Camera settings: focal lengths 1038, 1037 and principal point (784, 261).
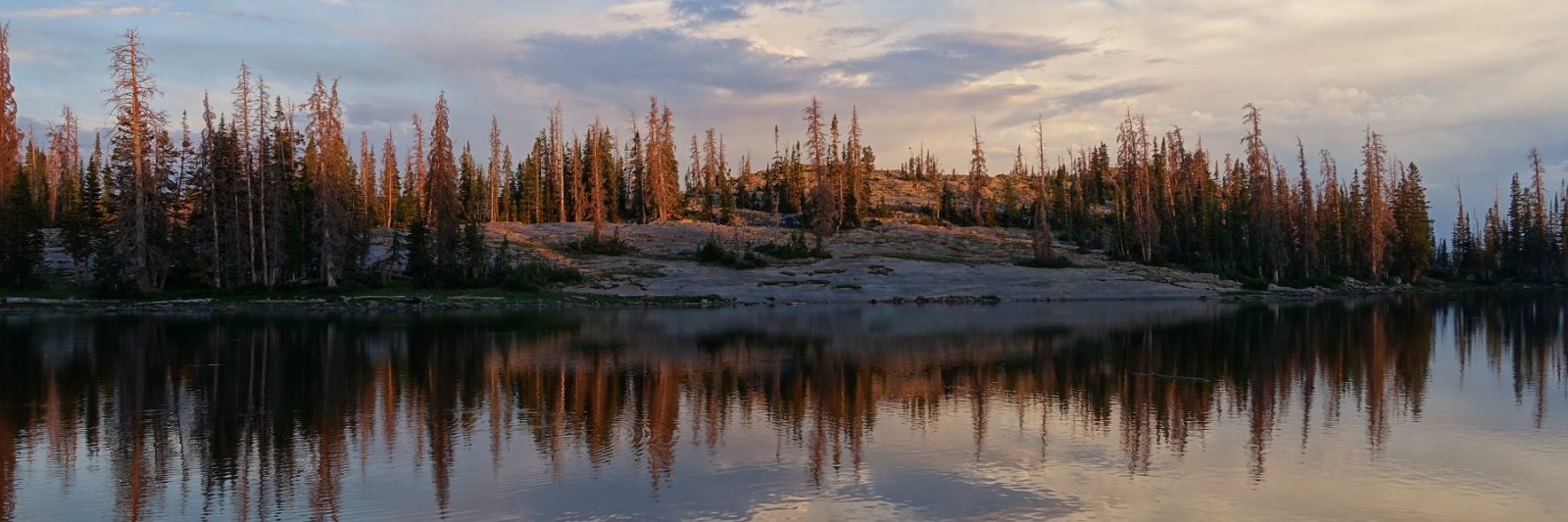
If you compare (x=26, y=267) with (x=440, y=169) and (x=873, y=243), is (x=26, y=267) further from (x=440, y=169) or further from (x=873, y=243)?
(x=873, y=243)

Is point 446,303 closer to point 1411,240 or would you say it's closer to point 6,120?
point 6,120

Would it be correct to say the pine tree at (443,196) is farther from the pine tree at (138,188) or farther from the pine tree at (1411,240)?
the pine tree at (1411,240)

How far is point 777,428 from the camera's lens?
68.0 ft

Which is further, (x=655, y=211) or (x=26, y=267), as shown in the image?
(x=655, y=211)

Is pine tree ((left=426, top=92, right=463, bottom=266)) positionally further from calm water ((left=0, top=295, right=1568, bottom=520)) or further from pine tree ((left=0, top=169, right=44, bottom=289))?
calm water ((left=0, top=295, right=1568, bottom=520))

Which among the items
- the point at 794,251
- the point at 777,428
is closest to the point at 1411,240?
the point at 794,251

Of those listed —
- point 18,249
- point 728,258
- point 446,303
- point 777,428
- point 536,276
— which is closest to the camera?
point 777,428

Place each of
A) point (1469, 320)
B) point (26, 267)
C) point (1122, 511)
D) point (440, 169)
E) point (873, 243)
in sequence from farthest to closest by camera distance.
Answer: point (873, 243)
point (440, 169)
point (26, 267)
point (1469, 320)
point (1122, 511)

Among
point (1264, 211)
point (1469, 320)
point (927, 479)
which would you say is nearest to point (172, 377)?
point (927, 479)

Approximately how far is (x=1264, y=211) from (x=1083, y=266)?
2355cm

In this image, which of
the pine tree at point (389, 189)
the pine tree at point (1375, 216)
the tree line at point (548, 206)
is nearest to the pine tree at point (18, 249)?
the tree line at point (548, 206)

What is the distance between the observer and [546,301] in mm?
68000

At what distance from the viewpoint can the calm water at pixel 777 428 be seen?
14742 mm

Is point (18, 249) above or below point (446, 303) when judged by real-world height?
above
